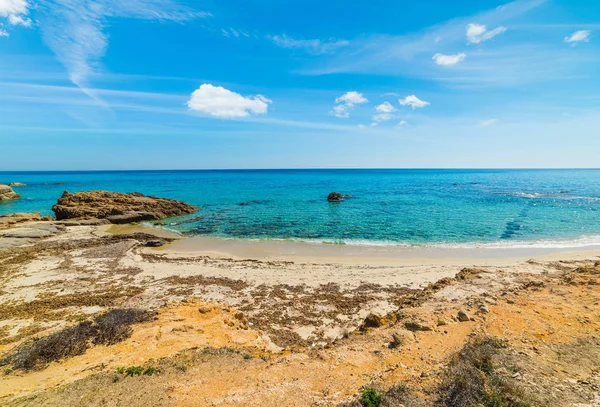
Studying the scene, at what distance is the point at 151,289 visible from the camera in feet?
47.4

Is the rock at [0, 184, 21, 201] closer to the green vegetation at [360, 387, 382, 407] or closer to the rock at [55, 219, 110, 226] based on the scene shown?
the rock at [55, 219, 110, 226]

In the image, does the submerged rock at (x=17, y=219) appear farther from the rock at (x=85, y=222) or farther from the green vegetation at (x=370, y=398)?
the green vegetation at (x=370, y=398)

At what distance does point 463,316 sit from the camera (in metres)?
9.62

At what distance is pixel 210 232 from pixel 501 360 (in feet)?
90.5

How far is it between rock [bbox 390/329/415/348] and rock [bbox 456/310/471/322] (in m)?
2.21

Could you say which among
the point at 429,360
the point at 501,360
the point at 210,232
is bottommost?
the point at 210,232

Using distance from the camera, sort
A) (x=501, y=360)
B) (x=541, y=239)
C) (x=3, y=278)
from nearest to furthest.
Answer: (x=501, y=360), (x=3, y=278), (x=541, y=239)

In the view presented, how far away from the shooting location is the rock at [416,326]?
30.0 ft

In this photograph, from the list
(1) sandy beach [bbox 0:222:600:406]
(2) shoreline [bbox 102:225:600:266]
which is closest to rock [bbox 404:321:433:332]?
(1) sandy beach [bbox 0:222:600:406]

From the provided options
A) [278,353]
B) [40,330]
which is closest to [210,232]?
[40,330]

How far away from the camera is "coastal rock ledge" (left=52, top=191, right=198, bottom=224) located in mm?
34906

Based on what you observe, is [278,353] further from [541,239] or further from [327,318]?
[541,239]

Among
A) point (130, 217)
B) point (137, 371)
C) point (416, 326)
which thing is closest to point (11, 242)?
point (130, 217)

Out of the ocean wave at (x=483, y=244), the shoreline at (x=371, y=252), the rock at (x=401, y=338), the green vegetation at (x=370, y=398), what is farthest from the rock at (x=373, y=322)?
the ocean wave at (x=483, y=244)
